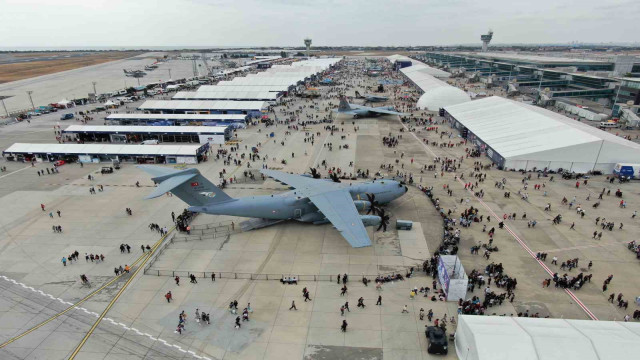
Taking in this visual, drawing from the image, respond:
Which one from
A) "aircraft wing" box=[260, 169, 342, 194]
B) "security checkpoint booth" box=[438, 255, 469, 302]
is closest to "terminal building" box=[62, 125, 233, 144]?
"aircraft wing" box=[260, 169, 342, 194]

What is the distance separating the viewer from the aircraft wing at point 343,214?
31.2 m

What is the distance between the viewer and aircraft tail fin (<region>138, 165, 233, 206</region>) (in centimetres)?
3319

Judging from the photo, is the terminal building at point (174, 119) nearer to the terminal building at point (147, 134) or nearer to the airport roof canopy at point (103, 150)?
the terminal building at point (147, 134)

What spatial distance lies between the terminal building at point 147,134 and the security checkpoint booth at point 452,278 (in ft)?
186

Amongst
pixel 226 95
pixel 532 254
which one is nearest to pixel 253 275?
pixel 532 254

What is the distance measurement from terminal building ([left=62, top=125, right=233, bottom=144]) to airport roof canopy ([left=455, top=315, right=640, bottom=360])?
211 ft

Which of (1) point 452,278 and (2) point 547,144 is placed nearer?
(1) point 452,278

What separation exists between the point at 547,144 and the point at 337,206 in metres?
42.8

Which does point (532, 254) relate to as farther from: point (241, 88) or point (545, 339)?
point (241, 88)

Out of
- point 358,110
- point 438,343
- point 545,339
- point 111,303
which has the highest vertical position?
point 545,339

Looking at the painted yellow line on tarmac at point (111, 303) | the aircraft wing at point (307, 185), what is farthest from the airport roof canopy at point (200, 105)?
the painted yellow line on tarmac at point (111, 303)

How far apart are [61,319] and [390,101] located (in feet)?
380

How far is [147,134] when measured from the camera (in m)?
75.4

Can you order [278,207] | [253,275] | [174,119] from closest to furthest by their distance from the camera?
[253,275] < [278,207] < [174,119]
